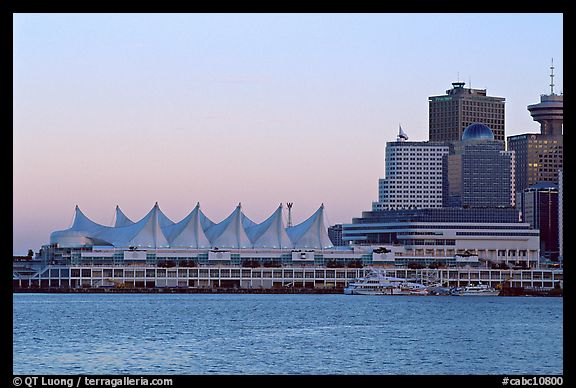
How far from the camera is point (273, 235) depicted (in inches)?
3688

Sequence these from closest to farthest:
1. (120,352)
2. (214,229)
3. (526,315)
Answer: (120,352) < (526,315) < (214,229)

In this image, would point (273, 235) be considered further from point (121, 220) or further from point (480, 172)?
point (480, 172)

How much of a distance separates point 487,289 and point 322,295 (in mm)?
11055

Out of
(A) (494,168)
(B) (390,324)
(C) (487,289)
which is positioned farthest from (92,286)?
(A) (494,168)

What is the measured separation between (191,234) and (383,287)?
1791 centimetres

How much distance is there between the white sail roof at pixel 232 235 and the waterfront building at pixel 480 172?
4251cm

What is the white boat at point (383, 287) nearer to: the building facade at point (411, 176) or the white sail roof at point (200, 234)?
the white sail roof at point (200, 234)

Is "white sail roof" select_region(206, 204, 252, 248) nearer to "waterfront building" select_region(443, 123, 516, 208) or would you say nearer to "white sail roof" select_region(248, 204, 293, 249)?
"white sail roof" select_region(248, 204, 293, 249)

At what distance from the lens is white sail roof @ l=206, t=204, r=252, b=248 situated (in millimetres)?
92375

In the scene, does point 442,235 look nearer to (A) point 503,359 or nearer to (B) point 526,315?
(B) point 526,315

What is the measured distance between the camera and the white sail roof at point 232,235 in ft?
303

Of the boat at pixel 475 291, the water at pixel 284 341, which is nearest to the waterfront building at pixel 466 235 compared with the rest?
the boat at pixel 475 291

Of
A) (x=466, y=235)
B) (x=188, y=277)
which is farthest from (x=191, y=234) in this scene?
(x=466, y=235)
